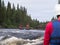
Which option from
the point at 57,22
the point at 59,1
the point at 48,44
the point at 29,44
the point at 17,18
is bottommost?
the point at 17,18

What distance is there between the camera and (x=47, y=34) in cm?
443

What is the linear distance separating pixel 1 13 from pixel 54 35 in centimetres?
8410

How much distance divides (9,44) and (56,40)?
32.5 feet

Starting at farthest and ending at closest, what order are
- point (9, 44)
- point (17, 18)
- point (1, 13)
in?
point (17, 18) → point (1, 13) → point (9, 44)

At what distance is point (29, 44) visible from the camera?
14773 millimetres

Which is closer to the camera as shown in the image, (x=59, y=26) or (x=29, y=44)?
(x=59, y=26)

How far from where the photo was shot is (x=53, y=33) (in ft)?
14.7

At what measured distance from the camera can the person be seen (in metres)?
4.43

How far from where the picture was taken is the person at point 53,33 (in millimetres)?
4430

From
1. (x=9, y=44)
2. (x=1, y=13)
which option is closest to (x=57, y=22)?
(x=9, y=44)

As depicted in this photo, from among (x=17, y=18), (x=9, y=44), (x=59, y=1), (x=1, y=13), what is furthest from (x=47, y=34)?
(x=17, y=18)

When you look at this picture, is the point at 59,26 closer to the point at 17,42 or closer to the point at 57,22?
the point at 57,22

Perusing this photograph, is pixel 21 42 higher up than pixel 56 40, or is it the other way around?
pixel 56 40

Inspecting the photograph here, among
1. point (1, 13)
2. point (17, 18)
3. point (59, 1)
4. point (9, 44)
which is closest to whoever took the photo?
point (59, 1)
